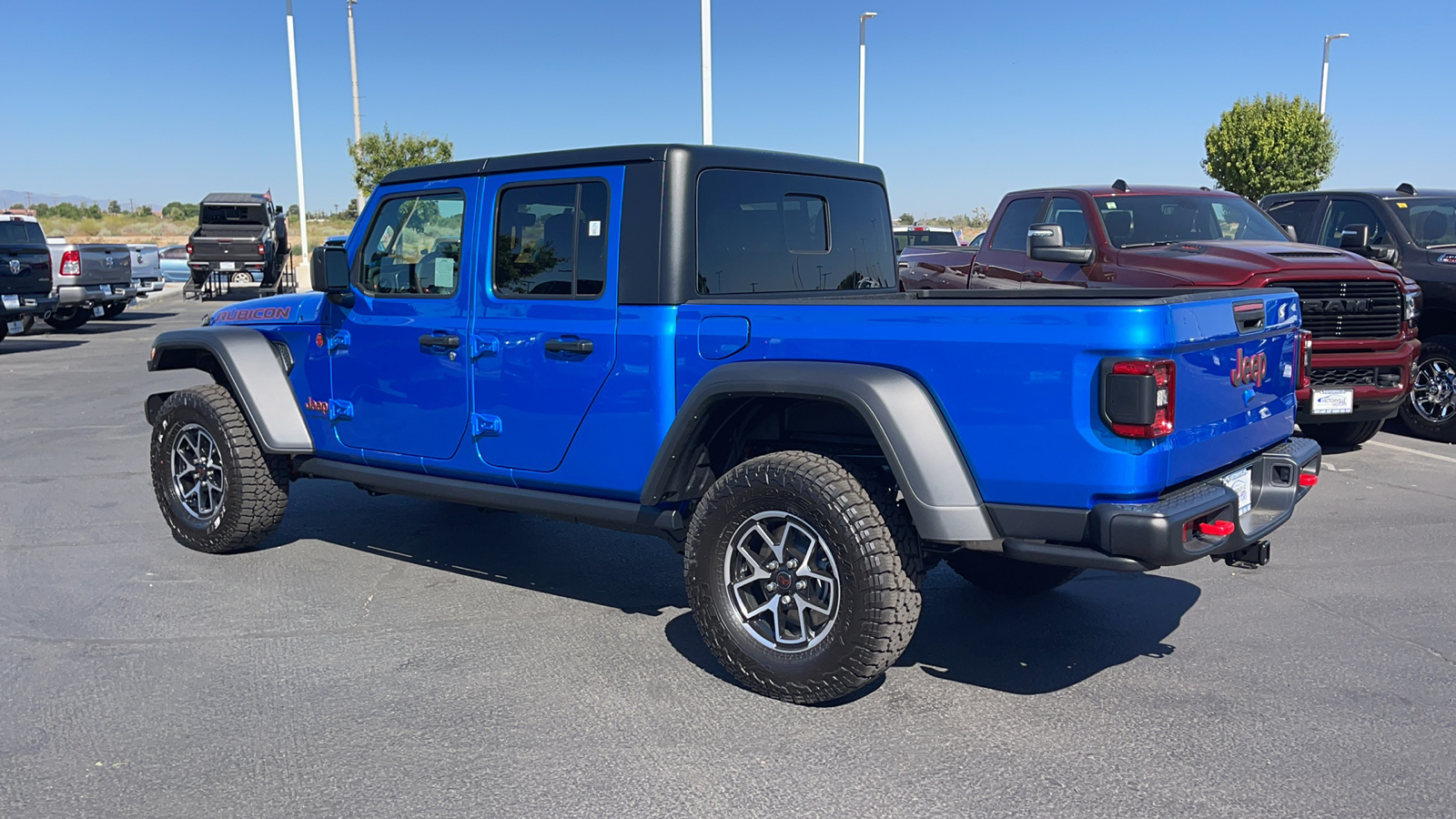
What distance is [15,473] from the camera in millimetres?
8383

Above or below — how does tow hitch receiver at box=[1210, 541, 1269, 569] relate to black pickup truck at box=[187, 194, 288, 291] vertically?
below

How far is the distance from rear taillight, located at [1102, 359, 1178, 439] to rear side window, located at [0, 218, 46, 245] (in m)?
18.2

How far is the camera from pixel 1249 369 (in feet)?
13.5

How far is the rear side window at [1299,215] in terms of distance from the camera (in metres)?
10.8

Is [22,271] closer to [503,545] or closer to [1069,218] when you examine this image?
[503,545]

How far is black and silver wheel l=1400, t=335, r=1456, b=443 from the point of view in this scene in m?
9.47

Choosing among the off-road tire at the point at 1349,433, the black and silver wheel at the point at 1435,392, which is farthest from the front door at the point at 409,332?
the black and silver wheel at the point at 1435,392

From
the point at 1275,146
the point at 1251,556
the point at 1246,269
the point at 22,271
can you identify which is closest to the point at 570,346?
the point at 1251,556

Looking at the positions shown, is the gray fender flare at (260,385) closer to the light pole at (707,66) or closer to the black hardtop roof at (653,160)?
the black hardtop roof at (653,160)

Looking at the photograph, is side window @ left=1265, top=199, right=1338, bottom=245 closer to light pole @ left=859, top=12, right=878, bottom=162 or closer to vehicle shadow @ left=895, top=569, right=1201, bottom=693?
vehicle shadow @ left=895, top=569, right=1201, bottom=693

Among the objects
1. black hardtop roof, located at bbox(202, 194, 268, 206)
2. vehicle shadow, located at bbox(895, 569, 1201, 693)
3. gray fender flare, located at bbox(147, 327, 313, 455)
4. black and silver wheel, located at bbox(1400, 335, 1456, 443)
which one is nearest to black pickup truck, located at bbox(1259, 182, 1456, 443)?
black and silver wheel, located at bbox(1400, 335, 1456, 443)

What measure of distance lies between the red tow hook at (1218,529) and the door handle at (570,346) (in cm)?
231

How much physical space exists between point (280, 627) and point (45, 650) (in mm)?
884

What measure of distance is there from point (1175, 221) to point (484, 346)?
21.1ft
